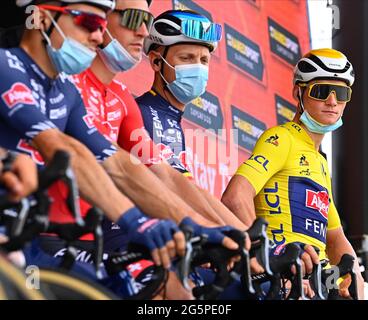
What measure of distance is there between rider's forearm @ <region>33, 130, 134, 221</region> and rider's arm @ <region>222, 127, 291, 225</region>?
1786 millimetres

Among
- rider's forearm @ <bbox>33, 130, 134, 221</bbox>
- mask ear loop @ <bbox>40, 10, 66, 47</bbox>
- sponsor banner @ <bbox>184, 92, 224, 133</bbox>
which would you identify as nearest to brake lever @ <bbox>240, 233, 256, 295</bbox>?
rider's forearm @ <bbox>33, 130, 134, 221</bbox>

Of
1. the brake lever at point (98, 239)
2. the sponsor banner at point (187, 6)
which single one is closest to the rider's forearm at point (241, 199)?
the sponsor banner at point (187, 6)

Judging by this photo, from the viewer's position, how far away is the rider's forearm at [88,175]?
317cm

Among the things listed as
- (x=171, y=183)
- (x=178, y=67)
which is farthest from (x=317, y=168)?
(x=171, y=183)

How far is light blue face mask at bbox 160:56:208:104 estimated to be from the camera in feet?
16.3

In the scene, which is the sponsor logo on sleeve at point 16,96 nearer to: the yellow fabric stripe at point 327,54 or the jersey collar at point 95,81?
the jersey collar at point 95,81

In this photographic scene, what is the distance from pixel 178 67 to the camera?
500 centimetres

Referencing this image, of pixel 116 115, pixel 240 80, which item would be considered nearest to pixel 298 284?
pixel 116 115

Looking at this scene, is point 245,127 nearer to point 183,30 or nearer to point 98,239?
point 183,30

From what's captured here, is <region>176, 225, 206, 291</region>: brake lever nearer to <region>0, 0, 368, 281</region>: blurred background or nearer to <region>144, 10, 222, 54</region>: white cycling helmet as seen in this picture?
<region>144, 10, 222, 54</region>: white cycling helmet

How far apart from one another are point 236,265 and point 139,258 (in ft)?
1.19

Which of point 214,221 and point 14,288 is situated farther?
point 214,221

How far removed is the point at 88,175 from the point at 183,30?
6.23 feet
